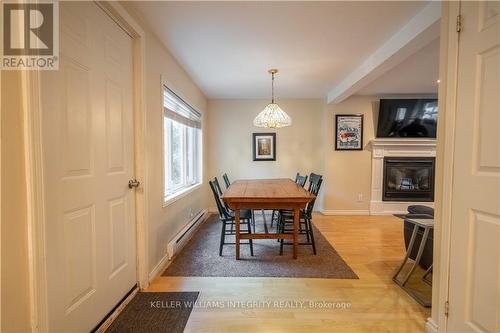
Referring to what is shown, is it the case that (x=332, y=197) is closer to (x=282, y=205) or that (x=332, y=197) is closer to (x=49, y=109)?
(x=282, y=205)

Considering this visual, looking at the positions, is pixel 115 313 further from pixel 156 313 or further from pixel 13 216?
pixel 13 216

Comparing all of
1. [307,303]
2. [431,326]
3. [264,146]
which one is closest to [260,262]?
[307,303]

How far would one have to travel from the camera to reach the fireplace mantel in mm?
4953

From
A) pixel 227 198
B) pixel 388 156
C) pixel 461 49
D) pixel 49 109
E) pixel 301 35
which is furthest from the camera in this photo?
pixel 388 156

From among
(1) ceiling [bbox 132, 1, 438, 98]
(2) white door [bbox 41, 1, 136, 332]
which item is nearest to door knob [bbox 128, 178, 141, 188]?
(2) white door [bbox 41, 1, 136, 332]

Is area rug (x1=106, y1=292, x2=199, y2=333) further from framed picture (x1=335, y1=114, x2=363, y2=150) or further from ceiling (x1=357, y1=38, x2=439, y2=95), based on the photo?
framed picture (x1=335, y1=114, x2=363, y2=150)

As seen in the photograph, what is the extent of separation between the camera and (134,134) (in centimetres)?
213

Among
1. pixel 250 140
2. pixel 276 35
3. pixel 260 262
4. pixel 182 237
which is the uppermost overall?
pixel 276 35

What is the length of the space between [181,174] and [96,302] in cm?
239

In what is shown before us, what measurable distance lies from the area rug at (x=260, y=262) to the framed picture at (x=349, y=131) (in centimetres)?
235

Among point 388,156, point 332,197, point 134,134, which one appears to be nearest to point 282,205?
point 134,134

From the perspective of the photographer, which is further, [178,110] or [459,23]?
[178,110]

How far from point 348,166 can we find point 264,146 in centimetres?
174

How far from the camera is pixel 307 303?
2.01 meters
